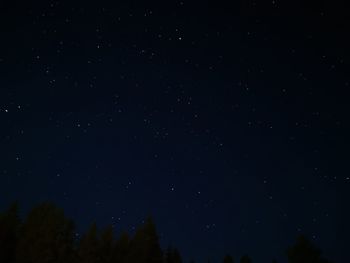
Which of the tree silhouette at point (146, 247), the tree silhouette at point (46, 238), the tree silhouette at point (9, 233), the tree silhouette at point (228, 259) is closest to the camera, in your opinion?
the tree silhouette at point (46, 238)

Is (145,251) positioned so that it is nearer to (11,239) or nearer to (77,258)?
(77,258)

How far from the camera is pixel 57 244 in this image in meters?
32.2

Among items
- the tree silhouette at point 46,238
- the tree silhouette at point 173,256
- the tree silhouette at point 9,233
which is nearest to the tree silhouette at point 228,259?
the tree silhouette at point 173,256

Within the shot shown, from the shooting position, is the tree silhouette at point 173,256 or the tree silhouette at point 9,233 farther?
the tree silhouette at point 173,256

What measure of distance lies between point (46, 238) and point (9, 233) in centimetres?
371

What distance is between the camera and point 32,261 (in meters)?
31.5

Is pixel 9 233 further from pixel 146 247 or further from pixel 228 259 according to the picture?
pixel 228 259

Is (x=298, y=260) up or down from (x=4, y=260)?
down

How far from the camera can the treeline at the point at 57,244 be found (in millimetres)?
31953

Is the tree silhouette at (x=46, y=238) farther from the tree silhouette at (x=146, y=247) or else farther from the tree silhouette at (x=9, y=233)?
the tree silhouette at (x=146, y=247)

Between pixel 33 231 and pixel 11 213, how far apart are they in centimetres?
348

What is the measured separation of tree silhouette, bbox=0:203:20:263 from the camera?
3269 cm

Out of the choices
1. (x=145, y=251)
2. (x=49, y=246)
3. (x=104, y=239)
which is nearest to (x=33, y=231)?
(x=49, y=246)

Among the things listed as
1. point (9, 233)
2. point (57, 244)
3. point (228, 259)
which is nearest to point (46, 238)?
point (57, 244)
